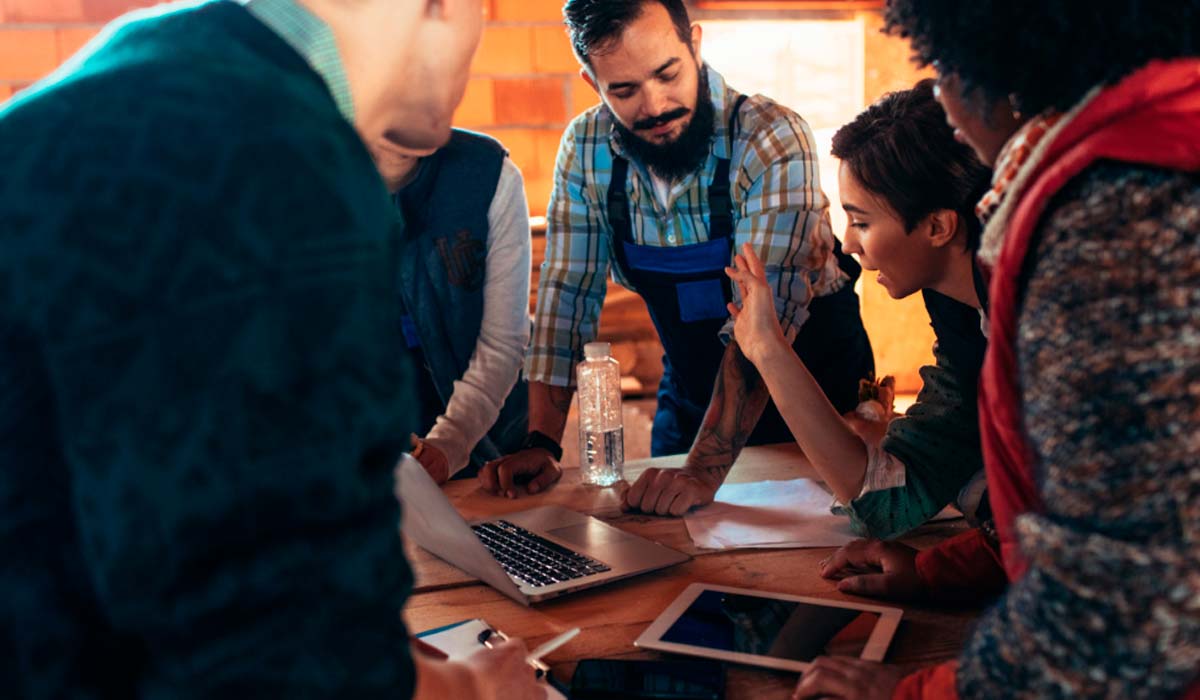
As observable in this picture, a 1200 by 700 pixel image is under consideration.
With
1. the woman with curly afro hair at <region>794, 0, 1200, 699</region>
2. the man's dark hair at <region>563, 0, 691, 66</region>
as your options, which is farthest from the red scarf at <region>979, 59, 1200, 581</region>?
the man's dark hair at <region>563, 0, 691, 66</region>

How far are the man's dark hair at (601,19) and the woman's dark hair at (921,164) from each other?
1.80 ft

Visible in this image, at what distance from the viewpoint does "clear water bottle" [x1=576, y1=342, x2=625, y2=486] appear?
162 cm

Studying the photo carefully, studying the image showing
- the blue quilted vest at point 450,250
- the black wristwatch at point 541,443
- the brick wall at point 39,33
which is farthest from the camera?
the brick wall at point 39,33

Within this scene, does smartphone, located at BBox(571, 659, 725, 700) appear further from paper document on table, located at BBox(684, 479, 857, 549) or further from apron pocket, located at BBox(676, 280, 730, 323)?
apron pocket, located at BBox(676, 280, 730, 323)

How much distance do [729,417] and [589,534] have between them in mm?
392

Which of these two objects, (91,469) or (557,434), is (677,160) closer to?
(557,434)

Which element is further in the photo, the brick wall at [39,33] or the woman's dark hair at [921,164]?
the brick wall at [39,33]

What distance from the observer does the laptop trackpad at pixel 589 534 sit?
1.30m

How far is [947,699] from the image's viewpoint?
705mm

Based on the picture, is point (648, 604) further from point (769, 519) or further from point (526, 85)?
point (526, 85)

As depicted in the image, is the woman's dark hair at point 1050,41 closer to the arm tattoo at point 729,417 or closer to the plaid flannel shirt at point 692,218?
the arm tattoo at point 729,417

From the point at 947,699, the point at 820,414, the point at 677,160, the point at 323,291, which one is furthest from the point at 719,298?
the point at 323,291

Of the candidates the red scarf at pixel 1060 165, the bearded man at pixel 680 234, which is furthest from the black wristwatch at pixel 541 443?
the red scarf at pixel 1060 165

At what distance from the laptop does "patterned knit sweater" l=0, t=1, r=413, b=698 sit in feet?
1.94
